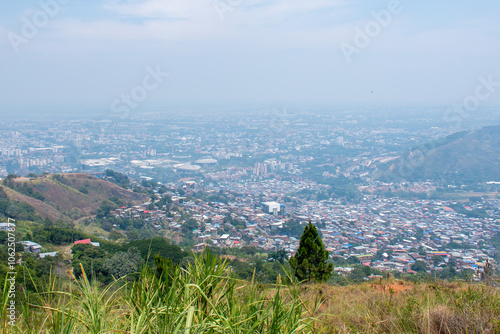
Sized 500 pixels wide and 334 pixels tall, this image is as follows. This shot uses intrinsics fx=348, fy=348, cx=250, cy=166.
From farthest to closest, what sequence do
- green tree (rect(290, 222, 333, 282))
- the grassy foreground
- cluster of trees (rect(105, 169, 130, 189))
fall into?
cluster of trees (rect(105, 169, 130, 189)) → green tree (rect(290, 222, 333, 282)) → the grassy foreground

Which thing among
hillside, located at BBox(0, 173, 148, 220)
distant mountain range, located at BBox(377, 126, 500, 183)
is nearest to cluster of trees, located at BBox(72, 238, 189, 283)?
hillside, located at BBox(0, 173, 148, 220)

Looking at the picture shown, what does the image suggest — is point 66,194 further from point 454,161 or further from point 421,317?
point 454,161

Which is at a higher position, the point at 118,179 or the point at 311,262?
the point at 311,262

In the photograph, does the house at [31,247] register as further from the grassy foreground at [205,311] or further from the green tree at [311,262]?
the grassy foreground at [205,311]

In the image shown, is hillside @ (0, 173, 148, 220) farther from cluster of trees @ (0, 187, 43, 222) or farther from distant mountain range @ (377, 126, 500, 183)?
distant mountain range @ (377, 126, 500, 183)

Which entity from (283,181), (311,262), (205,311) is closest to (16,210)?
(311,262)

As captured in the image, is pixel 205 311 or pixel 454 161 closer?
pixel 205 311
